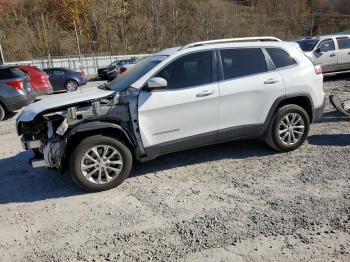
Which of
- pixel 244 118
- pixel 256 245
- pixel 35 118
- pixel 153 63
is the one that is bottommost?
pixel 256 245

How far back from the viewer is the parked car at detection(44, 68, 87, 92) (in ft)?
64.2

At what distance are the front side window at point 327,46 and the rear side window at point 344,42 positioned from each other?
1.13 feet

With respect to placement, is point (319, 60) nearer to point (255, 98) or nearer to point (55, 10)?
point (255, 98)

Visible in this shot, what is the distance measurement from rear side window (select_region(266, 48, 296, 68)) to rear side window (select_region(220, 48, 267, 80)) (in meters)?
0.18

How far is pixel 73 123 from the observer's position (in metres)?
4.84

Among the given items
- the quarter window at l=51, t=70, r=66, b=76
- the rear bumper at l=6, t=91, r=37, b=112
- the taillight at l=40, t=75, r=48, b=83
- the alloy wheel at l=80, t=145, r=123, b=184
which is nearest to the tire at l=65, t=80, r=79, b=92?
the quarter window at l=51, t=70, r=66, b=76

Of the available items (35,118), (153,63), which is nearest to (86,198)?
(35,118)

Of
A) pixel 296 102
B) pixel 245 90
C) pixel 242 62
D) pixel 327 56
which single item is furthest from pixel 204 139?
pixel 327 56

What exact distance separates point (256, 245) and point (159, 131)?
216cm

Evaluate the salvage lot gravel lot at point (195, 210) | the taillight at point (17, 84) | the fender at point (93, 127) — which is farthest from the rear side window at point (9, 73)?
the fender at point (93, 127)

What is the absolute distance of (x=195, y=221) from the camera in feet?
13.3

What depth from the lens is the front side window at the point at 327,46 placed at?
569 inches

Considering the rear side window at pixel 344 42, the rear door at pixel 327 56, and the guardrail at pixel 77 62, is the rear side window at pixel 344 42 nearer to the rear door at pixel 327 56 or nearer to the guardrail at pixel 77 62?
the rear door at pixel 327 56

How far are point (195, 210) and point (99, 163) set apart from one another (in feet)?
4.83
